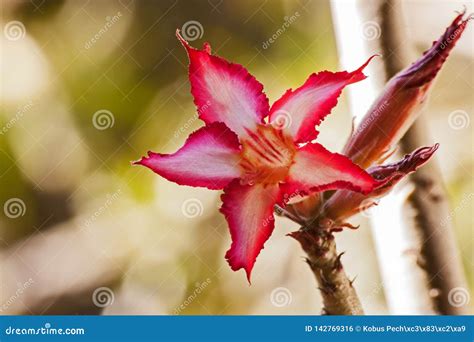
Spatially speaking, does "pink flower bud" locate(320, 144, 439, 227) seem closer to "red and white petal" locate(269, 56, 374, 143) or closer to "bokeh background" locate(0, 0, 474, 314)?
"red and white petal" locate(269, 56, 374, 143)

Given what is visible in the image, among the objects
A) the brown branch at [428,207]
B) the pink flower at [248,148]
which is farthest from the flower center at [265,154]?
the brown branch at [428,207]

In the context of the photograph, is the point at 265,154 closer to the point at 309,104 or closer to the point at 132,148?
the point at 309,104

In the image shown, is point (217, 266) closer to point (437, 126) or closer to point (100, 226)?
point (100, 226)

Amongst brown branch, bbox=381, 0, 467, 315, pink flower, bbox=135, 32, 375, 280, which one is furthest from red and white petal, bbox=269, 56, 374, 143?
brown branch, bbox=381, 0, 467, 315

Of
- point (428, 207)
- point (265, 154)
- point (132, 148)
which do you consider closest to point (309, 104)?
point (265, 154)

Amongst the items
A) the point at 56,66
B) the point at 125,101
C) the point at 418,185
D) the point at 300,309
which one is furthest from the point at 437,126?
the point at 56,66
